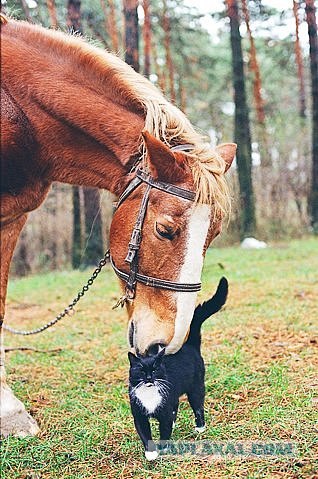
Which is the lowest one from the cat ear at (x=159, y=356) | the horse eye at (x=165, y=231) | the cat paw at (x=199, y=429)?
the cat paw at (x=199, y=429)

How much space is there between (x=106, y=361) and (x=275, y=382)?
145 centimetres

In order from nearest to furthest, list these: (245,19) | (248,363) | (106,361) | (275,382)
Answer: (275,382) → (248,363) → (106,361) → (245,19)

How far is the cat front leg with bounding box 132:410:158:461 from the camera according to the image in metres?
2.40

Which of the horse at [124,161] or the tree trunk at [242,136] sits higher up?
the tree trunk at [242,136]

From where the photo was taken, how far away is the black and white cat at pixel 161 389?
7.84ft

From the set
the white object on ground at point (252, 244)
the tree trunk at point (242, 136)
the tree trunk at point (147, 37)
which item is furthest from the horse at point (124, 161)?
the tree trunk at point (147, 37)

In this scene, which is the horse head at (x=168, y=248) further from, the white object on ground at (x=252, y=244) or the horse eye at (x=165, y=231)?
the white object on ground at (x=252, y=244)

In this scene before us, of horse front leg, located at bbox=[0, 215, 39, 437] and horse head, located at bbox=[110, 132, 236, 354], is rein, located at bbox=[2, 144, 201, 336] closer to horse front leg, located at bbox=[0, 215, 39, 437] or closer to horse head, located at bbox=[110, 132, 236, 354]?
horse head, located at bbox=[110, 132, 236, 354]

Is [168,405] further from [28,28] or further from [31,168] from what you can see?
[28,28]

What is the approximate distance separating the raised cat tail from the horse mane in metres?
0.65

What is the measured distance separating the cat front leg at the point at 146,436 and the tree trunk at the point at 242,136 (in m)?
9.46

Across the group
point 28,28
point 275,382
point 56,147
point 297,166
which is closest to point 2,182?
point 56,147

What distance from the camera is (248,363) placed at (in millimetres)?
3650

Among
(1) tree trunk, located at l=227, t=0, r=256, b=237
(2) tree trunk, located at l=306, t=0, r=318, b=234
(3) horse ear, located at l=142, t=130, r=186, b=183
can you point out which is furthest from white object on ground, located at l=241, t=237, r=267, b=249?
(3) horse ear, located at l=142, t=130, r=186, b=183
